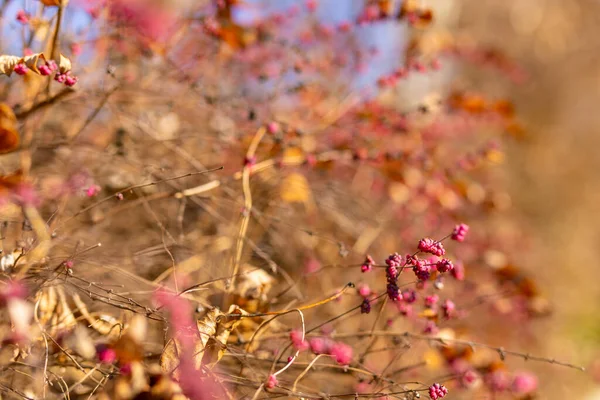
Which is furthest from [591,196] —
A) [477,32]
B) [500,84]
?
[477,32]

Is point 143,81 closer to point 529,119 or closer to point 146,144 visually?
point 146,144

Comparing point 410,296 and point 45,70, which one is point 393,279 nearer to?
point 410,296

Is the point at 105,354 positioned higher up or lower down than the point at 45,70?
lower down

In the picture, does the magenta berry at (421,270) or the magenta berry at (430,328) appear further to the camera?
the magenta berry at (430,328)

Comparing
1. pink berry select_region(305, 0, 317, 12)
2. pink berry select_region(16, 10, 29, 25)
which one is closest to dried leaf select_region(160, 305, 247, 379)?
pink berry select_region(16, 10, 29, 25)

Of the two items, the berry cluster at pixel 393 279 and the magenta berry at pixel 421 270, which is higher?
the magenta berry at pixel 421 270

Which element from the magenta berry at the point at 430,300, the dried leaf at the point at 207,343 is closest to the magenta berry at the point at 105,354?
the dried leaf at the point at 207,343

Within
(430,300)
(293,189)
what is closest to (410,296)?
(430,300)

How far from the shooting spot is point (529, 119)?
480 centimetres

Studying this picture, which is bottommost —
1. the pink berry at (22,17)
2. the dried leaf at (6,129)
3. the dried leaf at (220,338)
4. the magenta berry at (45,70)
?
the dried leaf at (6,129)

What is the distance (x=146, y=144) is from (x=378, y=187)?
0.97 metres

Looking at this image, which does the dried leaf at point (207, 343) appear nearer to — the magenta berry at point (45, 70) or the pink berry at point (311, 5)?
the magenta berry at point (45, 70)

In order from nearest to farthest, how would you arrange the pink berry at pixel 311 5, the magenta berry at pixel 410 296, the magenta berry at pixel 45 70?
the magenta berry at pixel 45 70, the magenta berry at pixel 410 296, the pink berry at pixel 311 5

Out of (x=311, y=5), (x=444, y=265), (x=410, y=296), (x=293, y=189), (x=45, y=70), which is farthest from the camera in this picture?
(x=311, y=5)
